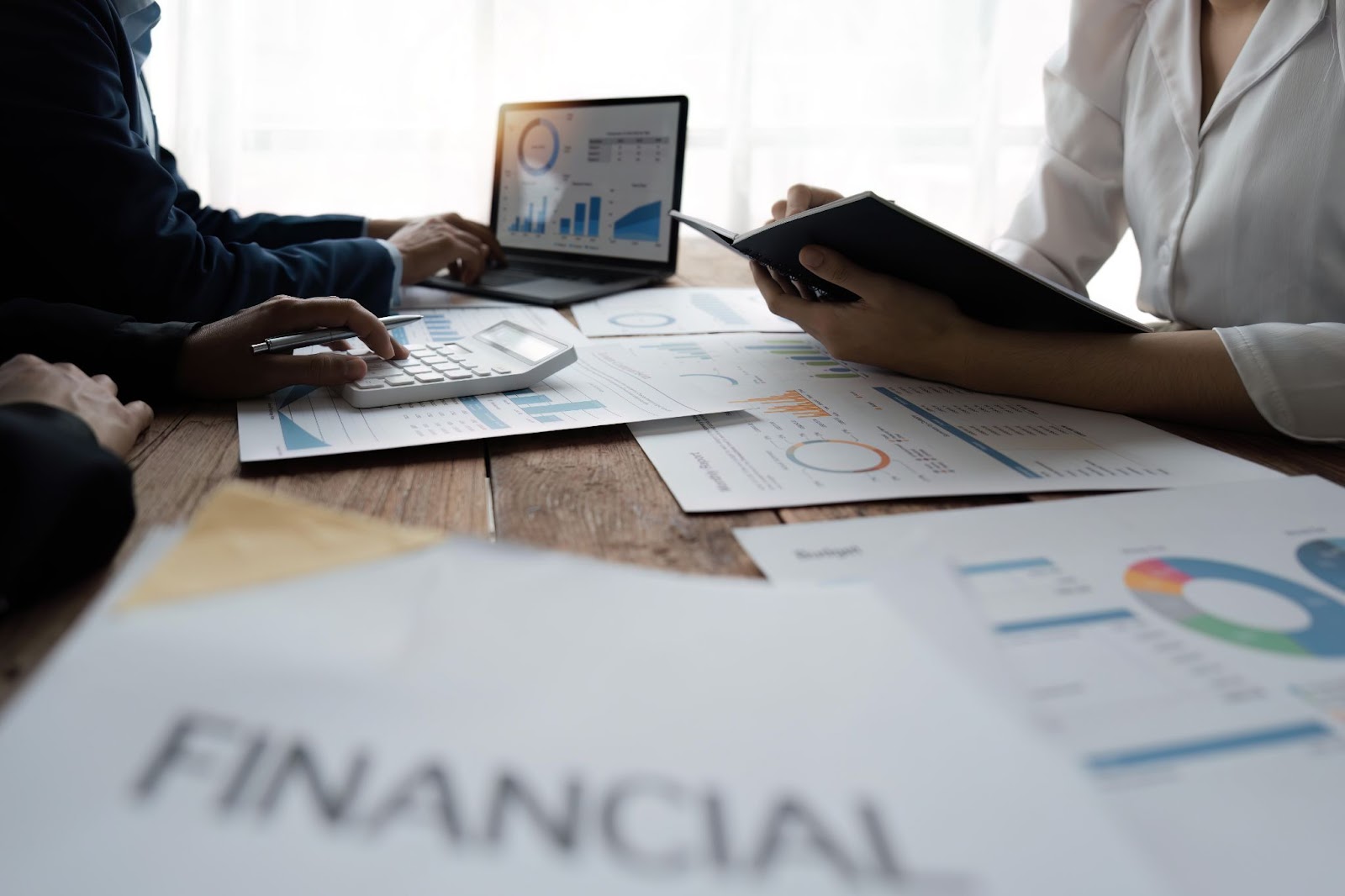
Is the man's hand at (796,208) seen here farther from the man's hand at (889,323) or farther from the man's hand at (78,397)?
the man's hand at (78,397)

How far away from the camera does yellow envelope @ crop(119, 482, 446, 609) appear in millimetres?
312

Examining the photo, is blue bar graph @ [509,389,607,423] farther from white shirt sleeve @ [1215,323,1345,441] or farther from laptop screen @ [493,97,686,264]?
laptop screen @ [493,97,686,264]

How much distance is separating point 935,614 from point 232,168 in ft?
8.45

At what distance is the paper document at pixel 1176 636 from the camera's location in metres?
0.27

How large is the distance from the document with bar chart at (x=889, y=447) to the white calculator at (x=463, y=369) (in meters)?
0.12

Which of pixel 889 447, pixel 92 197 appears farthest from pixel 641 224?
pixel 889 447

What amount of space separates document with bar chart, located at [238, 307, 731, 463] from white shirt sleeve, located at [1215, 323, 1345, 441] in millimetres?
372

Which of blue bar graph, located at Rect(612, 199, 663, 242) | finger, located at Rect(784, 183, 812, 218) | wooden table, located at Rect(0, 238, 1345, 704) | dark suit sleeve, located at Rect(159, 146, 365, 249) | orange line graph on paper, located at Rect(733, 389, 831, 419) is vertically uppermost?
finger, located at Rect(784, 183, 812, 218)

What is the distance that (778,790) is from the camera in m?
0.25

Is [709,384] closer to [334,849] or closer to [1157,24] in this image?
[334,849]

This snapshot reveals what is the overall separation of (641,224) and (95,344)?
31.6 inches

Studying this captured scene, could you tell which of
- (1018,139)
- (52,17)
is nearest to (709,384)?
(52,17)

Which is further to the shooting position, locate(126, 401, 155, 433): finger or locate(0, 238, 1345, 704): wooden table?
locate(126, 401, 155, 433): finger

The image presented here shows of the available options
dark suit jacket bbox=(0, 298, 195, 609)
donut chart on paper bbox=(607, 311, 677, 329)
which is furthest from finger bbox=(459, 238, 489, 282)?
dark suit jacket bbox=(0, 298, 195, 609)
